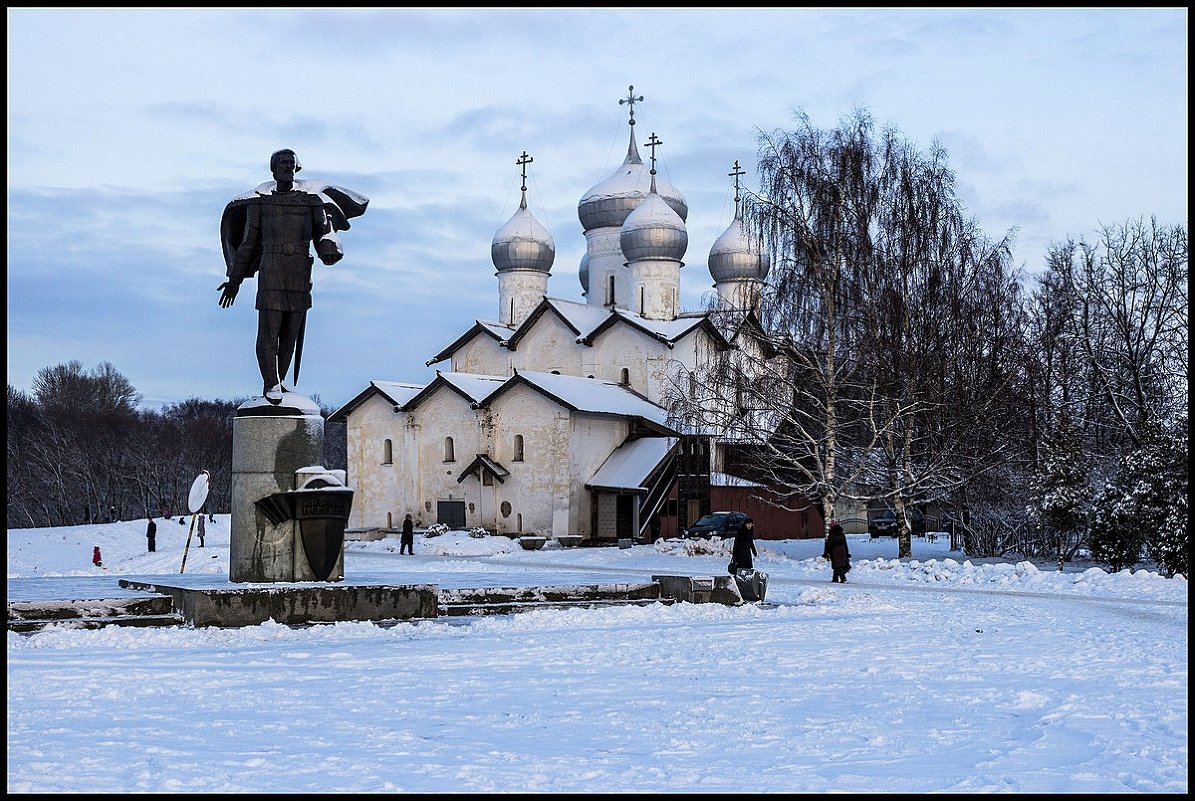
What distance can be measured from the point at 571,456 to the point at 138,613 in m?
25.9

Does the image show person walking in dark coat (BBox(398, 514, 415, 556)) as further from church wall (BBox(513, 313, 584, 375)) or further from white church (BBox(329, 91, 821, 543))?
church wall (BBox(513, 313, 584, 375))

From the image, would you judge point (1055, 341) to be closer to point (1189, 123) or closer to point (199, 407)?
point (1189, 123)

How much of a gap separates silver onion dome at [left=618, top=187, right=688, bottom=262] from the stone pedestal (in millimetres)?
30650

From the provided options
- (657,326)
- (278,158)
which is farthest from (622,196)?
(278,158)

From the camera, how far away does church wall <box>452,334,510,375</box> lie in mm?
44750

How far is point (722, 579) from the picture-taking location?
14.3m

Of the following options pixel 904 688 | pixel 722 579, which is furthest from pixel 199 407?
pixel 904 688

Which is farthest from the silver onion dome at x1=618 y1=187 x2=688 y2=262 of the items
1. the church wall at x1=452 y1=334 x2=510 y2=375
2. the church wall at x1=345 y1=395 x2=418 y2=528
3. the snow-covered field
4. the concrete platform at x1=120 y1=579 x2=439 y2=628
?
the concrete platform at x1=120 y1=579 x2=439 y2=628

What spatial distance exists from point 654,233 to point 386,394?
1005 cm

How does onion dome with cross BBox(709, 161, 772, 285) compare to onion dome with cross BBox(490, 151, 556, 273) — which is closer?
onion dome with cross BBox(709, 161, 772, 285)

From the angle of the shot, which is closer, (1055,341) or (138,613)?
(138,613)

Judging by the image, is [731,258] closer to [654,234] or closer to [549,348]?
[654,234]

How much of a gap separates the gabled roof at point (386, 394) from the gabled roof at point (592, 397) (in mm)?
4110

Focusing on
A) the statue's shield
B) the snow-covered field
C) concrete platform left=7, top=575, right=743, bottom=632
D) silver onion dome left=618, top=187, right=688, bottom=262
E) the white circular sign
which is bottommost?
the snow-covered field
